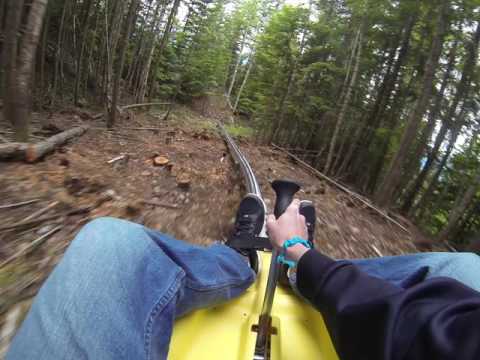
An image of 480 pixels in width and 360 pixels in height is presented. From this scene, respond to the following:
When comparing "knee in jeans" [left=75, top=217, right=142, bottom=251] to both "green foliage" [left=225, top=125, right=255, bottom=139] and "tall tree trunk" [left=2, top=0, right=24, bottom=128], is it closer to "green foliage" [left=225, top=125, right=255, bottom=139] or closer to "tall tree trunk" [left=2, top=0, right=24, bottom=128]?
"tall tree trunk" [left=2, top=0, right=24, bottom=128]

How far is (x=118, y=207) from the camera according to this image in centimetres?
331

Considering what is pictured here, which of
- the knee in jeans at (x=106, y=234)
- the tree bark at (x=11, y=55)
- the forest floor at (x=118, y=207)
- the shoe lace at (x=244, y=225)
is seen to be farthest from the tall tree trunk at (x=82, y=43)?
the knee in jeans at (x=106, y=234)

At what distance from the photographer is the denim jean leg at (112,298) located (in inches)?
36.4

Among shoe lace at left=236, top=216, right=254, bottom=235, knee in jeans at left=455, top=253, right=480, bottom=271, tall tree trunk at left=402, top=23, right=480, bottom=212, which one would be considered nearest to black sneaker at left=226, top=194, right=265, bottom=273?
shoe lace at left=236, top=216, right=254, bottom=235

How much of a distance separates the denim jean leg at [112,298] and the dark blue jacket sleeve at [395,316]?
2.08ft

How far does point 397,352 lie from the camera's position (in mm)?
789

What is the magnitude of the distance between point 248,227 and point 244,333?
45.2 inches

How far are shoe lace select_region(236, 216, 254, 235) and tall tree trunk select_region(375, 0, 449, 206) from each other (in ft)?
22.4

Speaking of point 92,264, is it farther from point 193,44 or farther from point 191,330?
point 193,44

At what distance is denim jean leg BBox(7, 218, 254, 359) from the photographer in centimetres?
92

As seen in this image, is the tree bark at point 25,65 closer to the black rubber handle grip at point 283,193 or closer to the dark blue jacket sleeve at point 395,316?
the black rubber handle grip at point 283,193

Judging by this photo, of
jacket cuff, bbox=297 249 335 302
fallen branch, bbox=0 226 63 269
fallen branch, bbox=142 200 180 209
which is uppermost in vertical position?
jacket cuff, bbox=297 249 335 302

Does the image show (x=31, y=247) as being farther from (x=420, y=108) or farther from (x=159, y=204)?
(x=420, y=108)

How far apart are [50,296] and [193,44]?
24.6 meters
